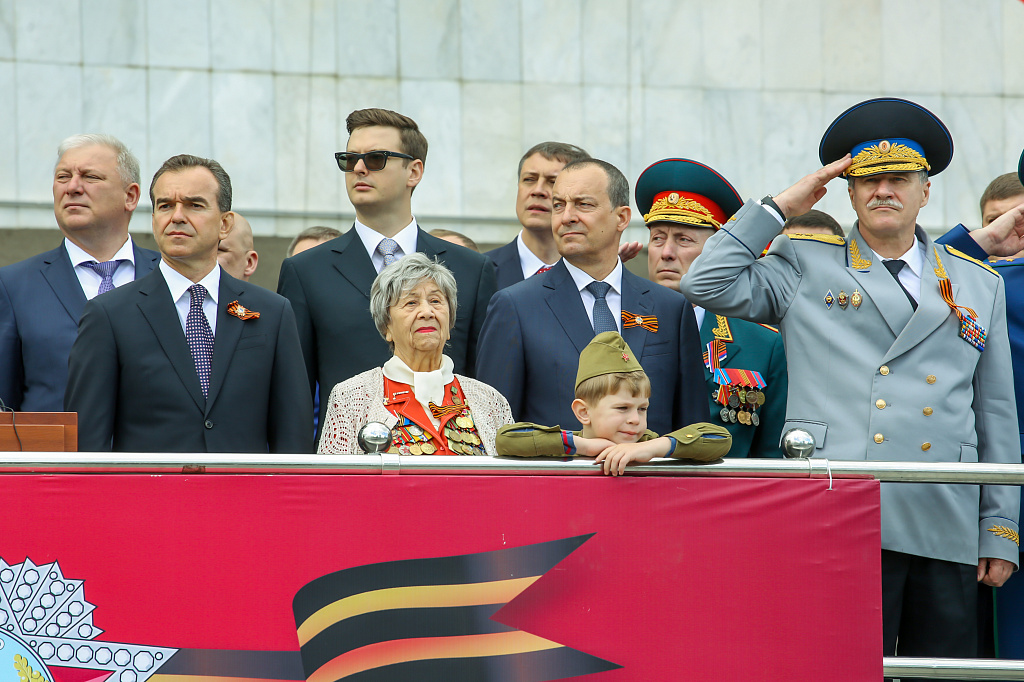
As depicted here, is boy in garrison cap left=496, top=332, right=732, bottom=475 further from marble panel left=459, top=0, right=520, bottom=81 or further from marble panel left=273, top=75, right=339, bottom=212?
marble panel left=459, top=0, right=520, bottom=81

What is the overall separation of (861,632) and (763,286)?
128cm

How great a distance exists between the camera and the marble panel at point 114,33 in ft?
29.5

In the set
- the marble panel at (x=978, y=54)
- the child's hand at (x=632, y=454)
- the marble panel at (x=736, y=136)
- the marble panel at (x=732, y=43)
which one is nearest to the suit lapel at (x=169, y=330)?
→ the child's hand at (x=632, y=454)

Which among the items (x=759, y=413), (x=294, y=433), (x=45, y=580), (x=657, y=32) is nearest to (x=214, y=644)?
(x=45, y=580)

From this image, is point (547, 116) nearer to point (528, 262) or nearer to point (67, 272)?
point (528, 262)

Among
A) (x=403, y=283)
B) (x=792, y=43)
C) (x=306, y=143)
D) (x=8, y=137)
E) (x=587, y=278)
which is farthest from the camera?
(x=792, y=43)

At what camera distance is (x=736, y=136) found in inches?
384

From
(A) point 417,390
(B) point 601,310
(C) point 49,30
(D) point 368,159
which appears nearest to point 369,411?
(A) point 417,390

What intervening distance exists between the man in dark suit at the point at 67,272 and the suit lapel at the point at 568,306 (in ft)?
5.49

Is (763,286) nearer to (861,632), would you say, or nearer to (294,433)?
(861,632)

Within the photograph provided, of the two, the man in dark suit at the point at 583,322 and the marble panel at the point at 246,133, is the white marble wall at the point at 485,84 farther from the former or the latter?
the man in dark suit at the point at 583,322

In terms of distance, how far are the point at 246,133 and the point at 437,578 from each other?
6522mm

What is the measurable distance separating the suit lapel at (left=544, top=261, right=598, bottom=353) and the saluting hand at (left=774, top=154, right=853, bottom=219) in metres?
0.83

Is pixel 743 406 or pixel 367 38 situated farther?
pixel 367 38
